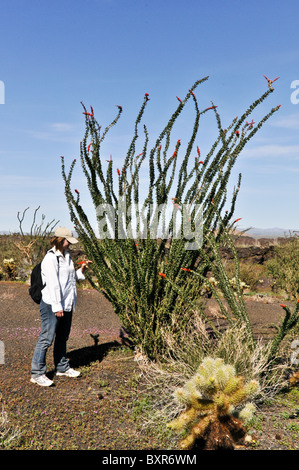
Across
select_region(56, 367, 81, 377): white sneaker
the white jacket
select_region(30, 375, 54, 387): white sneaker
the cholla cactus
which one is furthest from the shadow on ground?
the cholla cactus

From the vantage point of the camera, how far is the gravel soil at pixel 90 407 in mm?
3705

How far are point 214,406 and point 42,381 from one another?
2221 mm

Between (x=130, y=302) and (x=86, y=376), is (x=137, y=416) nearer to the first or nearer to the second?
(x=86, y=376)

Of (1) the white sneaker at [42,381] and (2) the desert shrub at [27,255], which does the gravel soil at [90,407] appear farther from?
(2) the desert shrub at [27,255]

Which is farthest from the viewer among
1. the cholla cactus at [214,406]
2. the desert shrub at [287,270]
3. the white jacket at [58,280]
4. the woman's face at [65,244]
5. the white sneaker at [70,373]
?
the desert shrub at [287,270]

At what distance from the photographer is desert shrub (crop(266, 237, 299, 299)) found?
1278 centimetres

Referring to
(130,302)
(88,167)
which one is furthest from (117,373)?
(88,167)

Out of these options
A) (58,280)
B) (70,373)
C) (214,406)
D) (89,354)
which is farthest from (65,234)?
(214,406)

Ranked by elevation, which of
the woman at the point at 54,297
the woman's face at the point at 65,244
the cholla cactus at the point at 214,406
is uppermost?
the woman's face at the point at 65,244

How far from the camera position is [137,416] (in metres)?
4.12

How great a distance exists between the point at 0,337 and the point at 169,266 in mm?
3353

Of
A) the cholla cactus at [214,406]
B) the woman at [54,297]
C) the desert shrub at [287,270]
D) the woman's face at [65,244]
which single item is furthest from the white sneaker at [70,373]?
the desert shrub at [287,270]

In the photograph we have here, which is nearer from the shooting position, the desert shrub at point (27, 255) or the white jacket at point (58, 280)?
the white jacket at point (58, 280)
